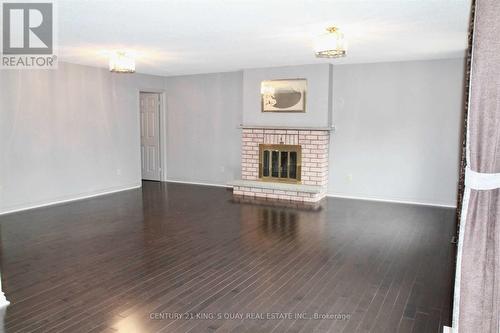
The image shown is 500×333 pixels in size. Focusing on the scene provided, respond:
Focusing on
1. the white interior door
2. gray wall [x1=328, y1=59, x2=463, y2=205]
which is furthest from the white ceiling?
the white interior door

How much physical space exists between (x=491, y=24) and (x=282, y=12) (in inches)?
80.4

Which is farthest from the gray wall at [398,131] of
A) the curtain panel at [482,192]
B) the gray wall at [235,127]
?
the curtain panel at [482,192]

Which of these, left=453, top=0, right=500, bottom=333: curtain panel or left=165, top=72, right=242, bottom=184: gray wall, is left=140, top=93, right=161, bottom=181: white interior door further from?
left=453, top=0, right=500, bottom=333: curtain panel

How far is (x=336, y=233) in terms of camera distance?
189 inches

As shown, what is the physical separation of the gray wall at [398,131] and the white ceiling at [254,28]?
454 millimetres

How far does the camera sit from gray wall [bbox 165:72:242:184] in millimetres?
8055

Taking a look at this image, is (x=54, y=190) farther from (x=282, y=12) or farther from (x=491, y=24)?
(x=491, y=24)

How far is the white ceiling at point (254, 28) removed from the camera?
10.8ft

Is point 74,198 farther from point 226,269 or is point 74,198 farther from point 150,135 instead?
point 226,269

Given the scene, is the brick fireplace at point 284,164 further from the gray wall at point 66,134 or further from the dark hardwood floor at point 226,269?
the gray wall at point 66,134

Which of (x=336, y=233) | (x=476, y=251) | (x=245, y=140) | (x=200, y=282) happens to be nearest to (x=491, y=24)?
(x=476, y=251)

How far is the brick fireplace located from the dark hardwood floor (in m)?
0.92

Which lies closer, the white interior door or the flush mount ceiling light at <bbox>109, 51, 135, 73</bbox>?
the flush mount ceiling light at <bbox>109, 51, 135, 73</bbox>

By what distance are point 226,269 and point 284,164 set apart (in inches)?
155
